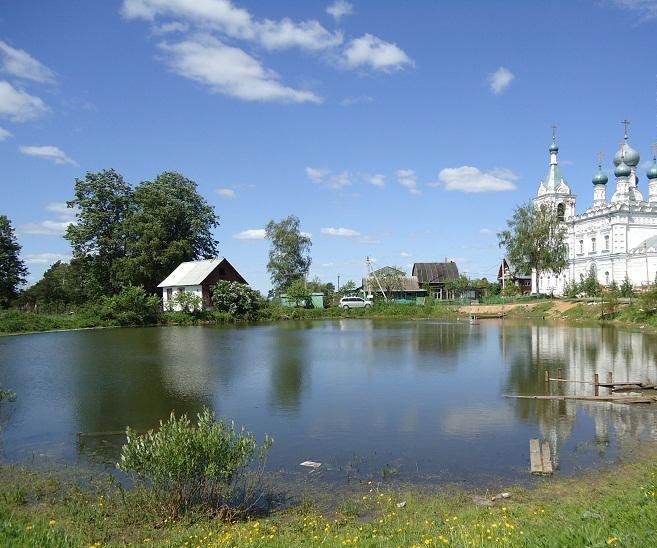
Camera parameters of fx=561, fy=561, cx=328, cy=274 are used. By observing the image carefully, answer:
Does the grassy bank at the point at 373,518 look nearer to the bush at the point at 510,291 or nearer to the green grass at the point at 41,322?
the green grass at the point at 41,322

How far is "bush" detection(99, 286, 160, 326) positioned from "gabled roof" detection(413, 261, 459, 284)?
4605 cm

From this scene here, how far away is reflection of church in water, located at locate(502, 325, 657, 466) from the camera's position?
1442cm

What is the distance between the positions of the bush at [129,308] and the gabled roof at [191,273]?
6414 millimetres

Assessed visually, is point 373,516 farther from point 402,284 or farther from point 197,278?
point 402,284

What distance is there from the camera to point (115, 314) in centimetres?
5369

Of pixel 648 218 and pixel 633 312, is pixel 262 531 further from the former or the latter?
pixel 648 218

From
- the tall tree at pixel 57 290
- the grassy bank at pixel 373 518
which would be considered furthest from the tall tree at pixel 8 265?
the grassy bank at pixel 373 518

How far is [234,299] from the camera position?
60312 mm

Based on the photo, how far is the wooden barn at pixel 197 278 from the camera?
61.3m

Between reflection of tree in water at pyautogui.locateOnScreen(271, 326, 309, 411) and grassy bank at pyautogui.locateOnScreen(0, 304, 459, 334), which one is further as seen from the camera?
grassy bank at pyautogui.locateOnScreen(0, 304, 459, 334)

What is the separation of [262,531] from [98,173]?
210ft

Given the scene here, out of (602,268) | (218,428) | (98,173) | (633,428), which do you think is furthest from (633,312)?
(98,173)

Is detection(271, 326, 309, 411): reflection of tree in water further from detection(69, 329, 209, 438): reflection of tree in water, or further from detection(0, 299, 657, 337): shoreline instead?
detection(0, 299, 657, 337): shoreline

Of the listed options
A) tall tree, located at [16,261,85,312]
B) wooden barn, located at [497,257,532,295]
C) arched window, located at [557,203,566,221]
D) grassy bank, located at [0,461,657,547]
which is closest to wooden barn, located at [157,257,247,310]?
tall tree, located at [16,261,85,312]
